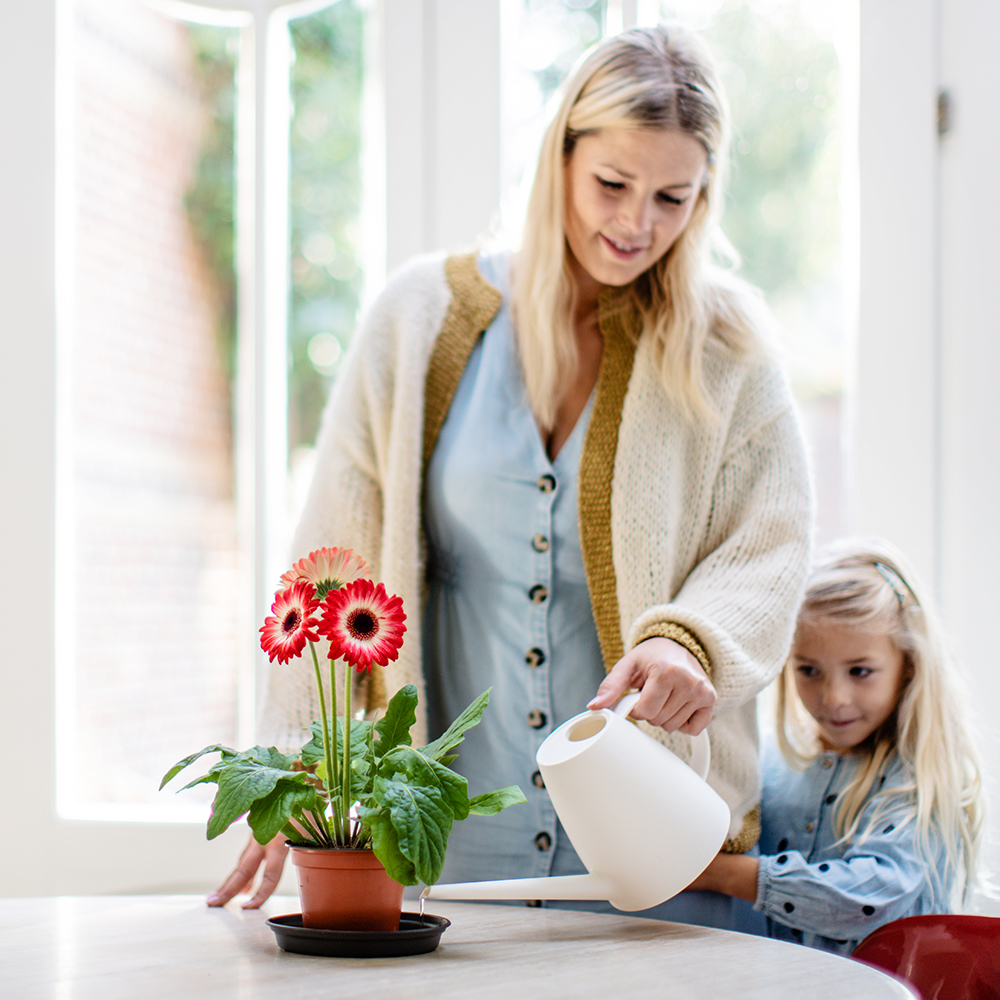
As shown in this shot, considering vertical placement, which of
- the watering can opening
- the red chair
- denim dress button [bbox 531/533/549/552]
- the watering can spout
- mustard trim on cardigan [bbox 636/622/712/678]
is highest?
denim dress button [bbox 531/533/549/552]

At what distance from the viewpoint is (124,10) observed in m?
3.27

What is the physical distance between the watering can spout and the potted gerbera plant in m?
0.07

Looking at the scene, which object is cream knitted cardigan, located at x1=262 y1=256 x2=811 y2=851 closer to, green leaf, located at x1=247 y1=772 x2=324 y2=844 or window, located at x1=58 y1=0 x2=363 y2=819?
green leaf, located at x1=247 y1=772 x2=324 y2=844

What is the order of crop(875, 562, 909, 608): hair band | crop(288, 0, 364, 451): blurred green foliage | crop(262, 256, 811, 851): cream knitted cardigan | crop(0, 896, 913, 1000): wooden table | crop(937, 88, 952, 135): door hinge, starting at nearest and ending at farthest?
crop(0, 896, 913, 1000): wooden table < crop(262, 256, 811, 851): cream knitted cardigan < crop(875, 562, 909, 608): hair band < crop(937, 88, 952, 135): door hinge < crop(288, 0, 364, 451): blurred green foliage

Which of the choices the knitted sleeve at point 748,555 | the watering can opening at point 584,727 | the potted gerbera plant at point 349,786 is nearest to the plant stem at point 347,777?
the potted gerbera plant at point 349,786

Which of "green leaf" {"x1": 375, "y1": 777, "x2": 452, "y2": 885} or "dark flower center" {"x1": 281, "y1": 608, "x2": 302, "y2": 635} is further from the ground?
"dark flower center" {"x1": 281, "y1": 608, "x2": 302, "y2": 635}

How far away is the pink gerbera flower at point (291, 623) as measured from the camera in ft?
2.27

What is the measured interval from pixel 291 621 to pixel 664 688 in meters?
0.32

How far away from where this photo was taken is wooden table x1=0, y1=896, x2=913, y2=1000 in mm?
642

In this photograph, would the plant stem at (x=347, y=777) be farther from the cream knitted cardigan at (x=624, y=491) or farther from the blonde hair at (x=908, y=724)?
the blonde hair at (x=908, y=724)

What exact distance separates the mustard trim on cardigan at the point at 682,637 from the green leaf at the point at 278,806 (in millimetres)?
358

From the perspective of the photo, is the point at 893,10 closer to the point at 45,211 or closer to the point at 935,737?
the point at 935,737

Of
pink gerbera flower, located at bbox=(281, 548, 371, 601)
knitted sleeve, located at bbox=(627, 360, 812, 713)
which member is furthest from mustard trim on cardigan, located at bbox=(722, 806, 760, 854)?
pink gerbera flower, located at bbox=(281, 548, 371, 601)

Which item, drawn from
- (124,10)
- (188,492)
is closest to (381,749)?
(188,492)
